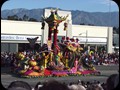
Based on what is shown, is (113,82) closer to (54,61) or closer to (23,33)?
(54,61)

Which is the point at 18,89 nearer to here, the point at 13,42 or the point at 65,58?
the point at 65,58

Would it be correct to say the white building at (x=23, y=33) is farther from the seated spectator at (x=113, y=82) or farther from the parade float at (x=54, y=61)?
the seated spectator at (x=113, y=82)

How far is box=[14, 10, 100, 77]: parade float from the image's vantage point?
20.4m

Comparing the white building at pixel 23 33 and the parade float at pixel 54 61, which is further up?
the white building at pixel 23 33

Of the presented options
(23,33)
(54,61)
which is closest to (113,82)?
(54,61)

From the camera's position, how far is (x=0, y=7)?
3105 mm

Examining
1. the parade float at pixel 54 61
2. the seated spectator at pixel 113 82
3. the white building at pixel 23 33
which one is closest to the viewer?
the seated spectator at pixel 113 82

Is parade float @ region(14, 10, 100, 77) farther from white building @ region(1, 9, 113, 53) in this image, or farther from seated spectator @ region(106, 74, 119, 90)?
seated spectator @ region(106, 74, 119, 90)

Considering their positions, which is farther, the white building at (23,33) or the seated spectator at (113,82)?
the white building at (23,33)

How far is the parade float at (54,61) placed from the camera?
2039cm

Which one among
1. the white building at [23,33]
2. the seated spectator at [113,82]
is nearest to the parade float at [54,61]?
the white building at [23,33]

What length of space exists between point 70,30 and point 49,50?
19449 mm

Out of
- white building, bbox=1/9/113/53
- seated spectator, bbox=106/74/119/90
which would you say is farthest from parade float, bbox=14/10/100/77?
seated spectator, bbox=106/74/119/90

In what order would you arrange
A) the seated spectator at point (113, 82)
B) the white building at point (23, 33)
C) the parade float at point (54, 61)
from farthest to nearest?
the white building at point (23, 33) < the parade float at point (54, 61) < the seated spectator at point (113, 82)
